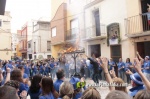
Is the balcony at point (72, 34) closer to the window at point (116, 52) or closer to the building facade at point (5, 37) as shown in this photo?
the window at point (116, 52)

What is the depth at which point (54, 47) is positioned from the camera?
24.3 metres

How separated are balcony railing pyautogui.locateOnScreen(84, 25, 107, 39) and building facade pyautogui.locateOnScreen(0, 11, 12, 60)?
19939 mm

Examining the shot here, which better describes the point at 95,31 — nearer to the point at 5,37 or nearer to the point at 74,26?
the point at 74,26

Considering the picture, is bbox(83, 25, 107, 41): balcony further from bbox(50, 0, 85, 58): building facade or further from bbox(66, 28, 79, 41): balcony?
bbox(66, 28, 79, 41): balcony

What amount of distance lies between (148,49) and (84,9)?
287 inches

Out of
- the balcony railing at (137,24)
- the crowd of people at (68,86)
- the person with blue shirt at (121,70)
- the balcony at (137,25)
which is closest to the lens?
the crowd of people at (68,86)

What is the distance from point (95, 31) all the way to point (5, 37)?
22210 millimetres

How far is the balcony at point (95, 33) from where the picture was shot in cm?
1564

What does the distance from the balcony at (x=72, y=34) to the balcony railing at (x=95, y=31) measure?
1654mm

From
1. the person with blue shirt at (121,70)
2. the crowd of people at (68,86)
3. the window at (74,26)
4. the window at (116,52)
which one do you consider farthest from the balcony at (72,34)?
the crowd of people at (68,86)

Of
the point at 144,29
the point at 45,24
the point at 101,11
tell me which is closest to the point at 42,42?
the point at 45,24

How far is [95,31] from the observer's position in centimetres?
1680

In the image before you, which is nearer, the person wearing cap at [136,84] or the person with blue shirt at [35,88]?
the person wearing cap at [136,84]

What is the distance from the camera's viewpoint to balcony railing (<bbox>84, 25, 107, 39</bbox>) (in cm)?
1577
